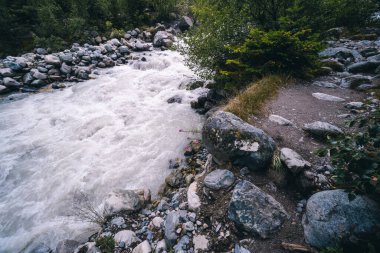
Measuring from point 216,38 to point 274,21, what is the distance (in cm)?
207

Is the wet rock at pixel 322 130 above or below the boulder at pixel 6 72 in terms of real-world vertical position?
above

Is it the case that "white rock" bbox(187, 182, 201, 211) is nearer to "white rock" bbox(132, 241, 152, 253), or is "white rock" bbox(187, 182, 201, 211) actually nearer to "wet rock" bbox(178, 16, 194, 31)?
"white rock" bbox(132, 241, 152, 253)

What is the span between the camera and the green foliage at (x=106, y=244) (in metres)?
3.34

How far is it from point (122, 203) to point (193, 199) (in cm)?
141

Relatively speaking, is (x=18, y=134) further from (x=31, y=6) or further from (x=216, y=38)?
(x=31, y=6)

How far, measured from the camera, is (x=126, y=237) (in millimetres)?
3490

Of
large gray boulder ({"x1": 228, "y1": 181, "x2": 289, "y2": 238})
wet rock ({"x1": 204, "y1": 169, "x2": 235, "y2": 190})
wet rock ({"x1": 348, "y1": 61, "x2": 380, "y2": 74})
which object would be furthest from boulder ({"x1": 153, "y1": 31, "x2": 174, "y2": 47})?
large gray boulder ({"x1": 228, "y1": 181, "x2": 289, "y2": 238})

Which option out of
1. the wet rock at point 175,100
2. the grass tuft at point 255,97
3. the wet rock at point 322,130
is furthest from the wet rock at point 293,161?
the wet rock at point 175,100

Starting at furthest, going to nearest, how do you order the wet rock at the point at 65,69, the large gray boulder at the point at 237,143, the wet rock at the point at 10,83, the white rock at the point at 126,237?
the wet rock at the point at 65,69 → the wet rock at the point at 10,83 → the large gray boulder at the point at 237,143 → the white rock at the point at 126,237

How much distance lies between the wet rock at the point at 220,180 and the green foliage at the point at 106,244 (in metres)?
1.66

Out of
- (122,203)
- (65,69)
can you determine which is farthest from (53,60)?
(122,203)

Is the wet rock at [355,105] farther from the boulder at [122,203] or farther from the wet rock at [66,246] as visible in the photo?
the wet rock at [66,246]

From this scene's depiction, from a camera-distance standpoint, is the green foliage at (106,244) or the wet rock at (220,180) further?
the wet rock at (220,180)

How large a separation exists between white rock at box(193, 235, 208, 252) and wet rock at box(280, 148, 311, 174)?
157 cm
